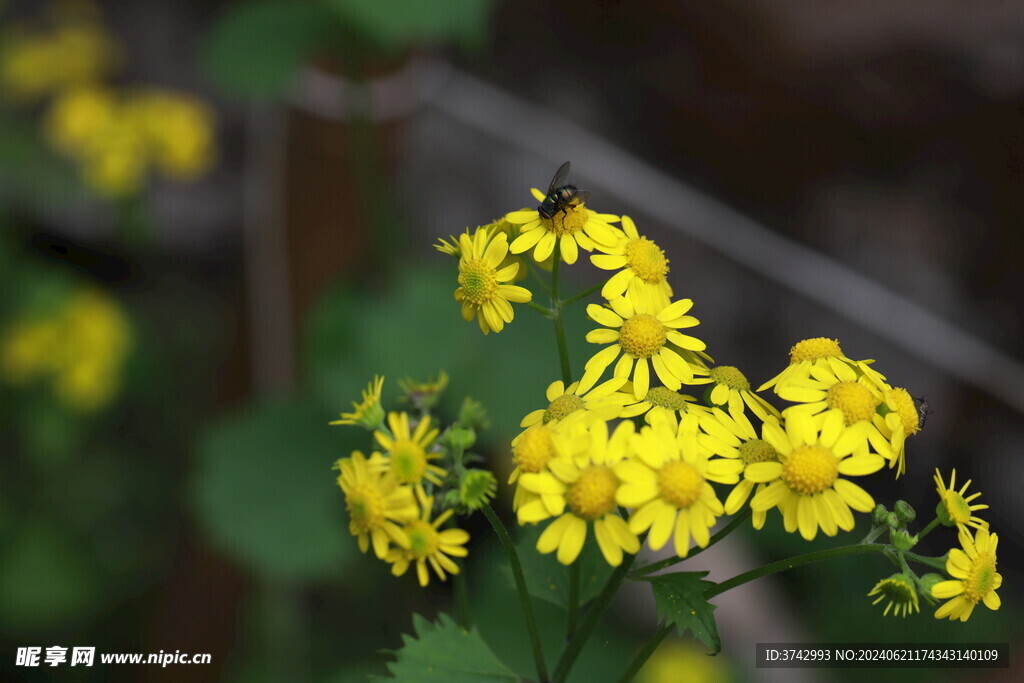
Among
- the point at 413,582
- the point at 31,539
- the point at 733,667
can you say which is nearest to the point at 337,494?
the point at 413,582

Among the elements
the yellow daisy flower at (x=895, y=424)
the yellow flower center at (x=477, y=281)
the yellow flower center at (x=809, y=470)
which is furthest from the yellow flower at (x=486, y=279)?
the yellow daisy flower at (x=895, y=424)

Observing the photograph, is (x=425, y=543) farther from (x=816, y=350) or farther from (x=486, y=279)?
(x=816, y=350)

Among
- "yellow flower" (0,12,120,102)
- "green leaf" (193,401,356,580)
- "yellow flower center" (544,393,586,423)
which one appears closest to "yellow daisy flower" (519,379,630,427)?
"yellow flower center" (544,393,586,423)

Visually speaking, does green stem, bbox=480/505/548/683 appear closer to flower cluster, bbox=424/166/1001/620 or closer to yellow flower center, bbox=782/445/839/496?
flower cluster, bbox=424/166/1001/620

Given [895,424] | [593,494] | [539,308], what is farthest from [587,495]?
[895,424]

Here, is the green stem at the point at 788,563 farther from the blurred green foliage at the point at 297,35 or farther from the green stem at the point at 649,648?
the blurred green foliage at the point at 297,35

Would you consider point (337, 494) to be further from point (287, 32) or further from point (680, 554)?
point (680, 554)
